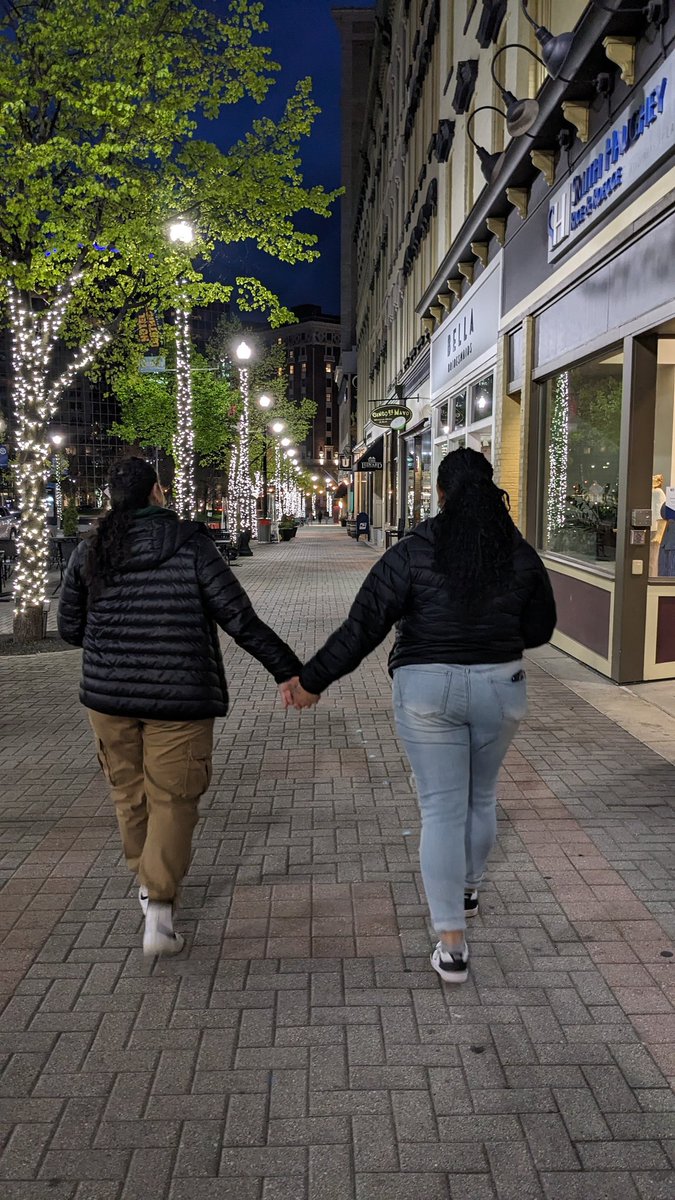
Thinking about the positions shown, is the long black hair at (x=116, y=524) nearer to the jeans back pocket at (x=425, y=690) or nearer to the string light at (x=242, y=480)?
the jeans back pocket at (x=425, y=690)

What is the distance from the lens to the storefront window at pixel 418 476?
24.2 m

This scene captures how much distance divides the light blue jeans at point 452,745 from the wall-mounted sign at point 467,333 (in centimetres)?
1156

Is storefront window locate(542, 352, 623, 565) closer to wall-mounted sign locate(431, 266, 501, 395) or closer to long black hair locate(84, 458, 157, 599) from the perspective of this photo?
wall-mounted sign locate(431, 266, 501, 395)

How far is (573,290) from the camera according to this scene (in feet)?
32.6

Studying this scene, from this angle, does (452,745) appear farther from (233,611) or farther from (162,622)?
(162,622)

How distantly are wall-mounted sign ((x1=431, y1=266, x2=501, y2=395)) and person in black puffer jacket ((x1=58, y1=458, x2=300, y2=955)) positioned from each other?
11377 millimetres

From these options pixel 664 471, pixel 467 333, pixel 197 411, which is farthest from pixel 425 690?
pixel 197 411

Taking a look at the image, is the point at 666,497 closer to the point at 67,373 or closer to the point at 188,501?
the point at 67,373

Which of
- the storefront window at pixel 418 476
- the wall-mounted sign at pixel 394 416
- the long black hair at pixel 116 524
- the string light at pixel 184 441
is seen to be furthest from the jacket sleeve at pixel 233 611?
the wall-mounted sign at pixel 394 416

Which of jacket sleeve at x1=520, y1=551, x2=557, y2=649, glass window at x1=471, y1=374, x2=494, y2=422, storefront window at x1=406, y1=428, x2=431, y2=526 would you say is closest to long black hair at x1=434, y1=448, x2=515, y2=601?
jacket sleeve at x1=520, y1=551, x2=557, y2=649

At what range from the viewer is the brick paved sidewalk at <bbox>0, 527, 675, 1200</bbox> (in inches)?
101

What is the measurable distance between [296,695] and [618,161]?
6738 mm

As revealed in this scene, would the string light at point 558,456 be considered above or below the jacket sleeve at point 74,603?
above

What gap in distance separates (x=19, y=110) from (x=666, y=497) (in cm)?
798
